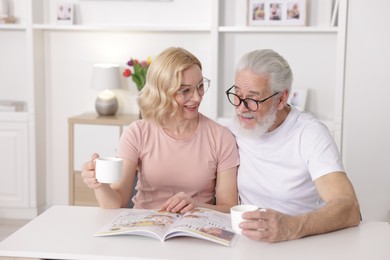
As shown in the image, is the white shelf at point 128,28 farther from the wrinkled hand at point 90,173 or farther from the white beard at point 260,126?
the wrinkled hand at point 90,173

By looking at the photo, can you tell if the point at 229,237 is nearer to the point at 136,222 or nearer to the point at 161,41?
the point at 136,222

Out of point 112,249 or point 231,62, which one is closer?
point 112,249

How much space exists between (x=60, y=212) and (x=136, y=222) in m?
0.35

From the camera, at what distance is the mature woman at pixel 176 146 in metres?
2.46

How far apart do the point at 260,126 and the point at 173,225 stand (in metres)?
0.61

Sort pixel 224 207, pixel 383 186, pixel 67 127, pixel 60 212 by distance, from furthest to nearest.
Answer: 1. pixel 67 127
2. pixel 383 186
3. pixel 224 207
4. pixel 60 212

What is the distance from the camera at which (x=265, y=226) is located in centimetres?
187

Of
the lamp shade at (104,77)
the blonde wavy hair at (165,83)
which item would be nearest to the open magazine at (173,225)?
the blonde wavy hair at (165,83)

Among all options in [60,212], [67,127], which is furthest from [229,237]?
[67,127]

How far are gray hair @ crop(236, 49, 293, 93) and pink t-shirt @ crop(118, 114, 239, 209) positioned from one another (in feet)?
0.92

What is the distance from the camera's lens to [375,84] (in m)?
4.01

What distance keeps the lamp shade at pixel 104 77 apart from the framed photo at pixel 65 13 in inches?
17.6

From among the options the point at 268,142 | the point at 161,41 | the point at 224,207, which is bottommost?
the point at 224,207

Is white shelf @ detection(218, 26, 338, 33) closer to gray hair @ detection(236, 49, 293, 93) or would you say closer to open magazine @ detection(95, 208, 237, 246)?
gray hair @ detection(236, 49, 293, 93)
